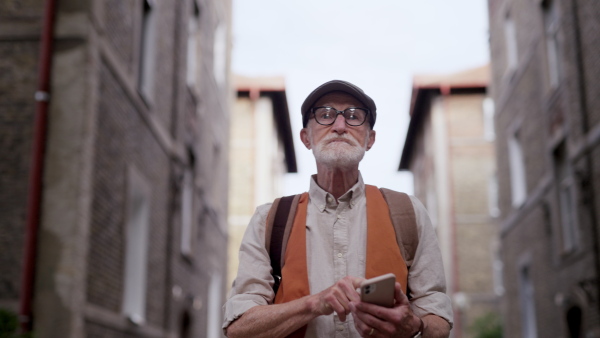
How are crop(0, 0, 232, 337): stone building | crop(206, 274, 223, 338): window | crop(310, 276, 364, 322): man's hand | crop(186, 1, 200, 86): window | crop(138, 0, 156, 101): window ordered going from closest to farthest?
crop(310, 276, 364, 322): man's hand, crop(0, 0, 232, 337): stone building, crop(138, 0, 156, 101): window, crop(186, 1, 200, 86): window, crop(206, 274, 223, 338): window

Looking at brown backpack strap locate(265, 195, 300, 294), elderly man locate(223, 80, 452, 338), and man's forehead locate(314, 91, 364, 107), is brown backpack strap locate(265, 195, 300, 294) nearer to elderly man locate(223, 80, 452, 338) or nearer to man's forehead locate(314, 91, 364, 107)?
elderly man locate(223, 80, 452, 338)

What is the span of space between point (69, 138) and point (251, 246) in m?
6.82

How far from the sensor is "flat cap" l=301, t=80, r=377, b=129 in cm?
309

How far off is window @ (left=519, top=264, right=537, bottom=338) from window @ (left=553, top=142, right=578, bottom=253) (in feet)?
12.1

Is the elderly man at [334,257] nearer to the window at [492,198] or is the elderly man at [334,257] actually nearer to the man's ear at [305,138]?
the man's ear at [305,138]

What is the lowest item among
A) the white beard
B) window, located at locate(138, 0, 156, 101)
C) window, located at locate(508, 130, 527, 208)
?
the white beard

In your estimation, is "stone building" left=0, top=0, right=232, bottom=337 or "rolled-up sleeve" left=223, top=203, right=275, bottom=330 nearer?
"rolled-up sleeve" left=223, top=203, right=275, bottom=330

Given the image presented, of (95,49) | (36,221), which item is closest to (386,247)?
(36,221)

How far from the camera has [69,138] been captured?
30.8 ft

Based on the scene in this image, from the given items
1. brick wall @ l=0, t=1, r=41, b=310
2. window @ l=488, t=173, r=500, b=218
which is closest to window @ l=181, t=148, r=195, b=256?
brick wall @ l=0, t=1, r=41, b=310

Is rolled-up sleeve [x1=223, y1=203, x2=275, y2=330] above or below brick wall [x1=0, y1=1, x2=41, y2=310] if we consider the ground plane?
below

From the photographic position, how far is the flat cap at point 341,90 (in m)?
3.09

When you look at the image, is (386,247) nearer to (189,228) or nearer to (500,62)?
(189,228)

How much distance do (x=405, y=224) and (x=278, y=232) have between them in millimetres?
473
